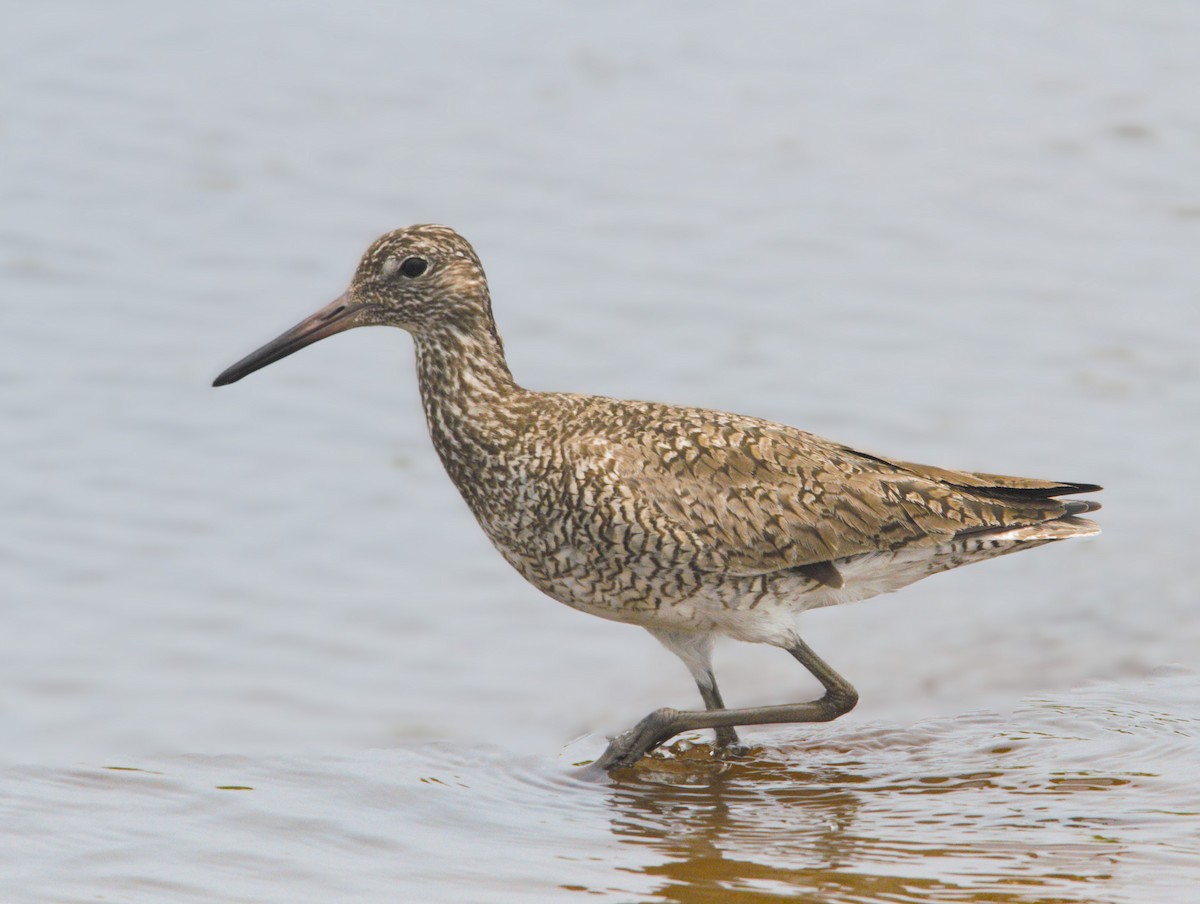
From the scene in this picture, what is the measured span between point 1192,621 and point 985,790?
8.73 feet

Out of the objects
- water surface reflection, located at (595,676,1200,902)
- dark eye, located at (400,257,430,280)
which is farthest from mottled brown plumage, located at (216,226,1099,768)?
water surface reflection, located at (595,676,1200,902)

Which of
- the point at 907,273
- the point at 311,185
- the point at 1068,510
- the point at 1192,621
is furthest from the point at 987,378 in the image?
the point at 311,185

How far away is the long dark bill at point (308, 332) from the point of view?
7941 millimetres

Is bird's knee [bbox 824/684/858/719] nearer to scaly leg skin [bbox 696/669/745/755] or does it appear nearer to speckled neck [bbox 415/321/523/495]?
scaly leg skin [bbox 696/669/745/755]

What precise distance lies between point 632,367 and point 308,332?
475 centimetres

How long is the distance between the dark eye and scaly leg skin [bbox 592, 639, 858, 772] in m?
1.99

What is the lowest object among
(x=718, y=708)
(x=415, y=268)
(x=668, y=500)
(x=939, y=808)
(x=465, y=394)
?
(x=939, y=808)

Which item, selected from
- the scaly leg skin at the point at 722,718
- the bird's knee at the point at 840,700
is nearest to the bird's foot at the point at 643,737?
the scaly leg skin at the point at 722,718

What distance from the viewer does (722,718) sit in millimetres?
7906

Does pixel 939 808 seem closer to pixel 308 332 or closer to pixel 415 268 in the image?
pixel 415 268

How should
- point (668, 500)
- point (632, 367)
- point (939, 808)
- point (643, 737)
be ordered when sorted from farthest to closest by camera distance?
point (632, 367) → point (643, 737) → point (668, 500) → point (939, 808)

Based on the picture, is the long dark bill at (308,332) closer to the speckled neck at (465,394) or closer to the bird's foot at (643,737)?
the speckled neck at (465,394)

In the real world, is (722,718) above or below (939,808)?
above

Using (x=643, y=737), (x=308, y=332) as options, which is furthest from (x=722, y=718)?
(x=308, y=332)
